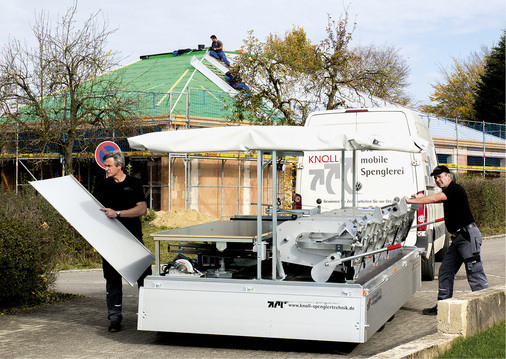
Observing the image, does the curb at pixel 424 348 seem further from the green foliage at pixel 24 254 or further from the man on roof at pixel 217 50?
the man on roof at pixel 217 50

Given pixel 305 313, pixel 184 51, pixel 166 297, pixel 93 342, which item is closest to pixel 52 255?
pixel 93 342

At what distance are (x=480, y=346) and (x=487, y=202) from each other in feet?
66.8

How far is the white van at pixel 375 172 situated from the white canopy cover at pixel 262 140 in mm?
4055

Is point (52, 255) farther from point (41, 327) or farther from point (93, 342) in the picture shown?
point (93, 342)

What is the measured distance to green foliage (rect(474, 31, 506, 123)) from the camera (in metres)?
54.5

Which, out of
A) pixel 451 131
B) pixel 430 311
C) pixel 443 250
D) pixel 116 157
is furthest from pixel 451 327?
pixel 451 131

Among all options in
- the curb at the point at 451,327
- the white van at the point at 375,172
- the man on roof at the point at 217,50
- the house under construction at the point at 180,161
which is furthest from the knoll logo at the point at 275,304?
the man on roof at the point at 217,50

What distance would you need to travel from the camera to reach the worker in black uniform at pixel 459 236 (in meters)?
8.76

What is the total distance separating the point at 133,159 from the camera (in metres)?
28.8

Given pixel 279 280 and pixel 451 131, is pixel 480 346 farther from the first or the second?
pixel 451 131

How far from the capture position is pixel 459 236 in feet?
29.0

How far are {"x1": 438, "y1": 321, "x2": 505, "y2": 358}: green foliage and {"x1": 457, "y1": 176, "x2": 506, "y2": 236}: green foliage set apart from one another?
725 inches

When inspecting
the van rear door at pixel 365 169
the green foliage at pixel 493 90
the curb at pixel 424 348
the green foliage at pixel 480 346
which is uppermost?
the green foliage at pixel 493 90

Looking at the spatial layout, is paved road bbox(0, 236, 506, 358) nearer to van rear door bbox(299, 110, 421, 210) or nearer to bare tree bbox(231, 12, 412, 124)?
van rear door bbox(299, 110, 421, 210)
